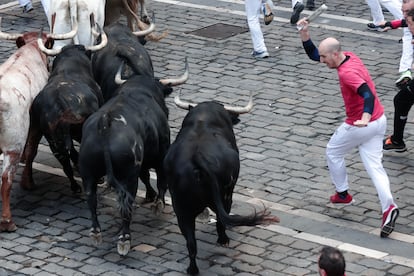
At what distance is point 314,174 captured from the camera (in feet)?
43.4

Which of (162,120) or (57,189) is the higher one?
(162,120)

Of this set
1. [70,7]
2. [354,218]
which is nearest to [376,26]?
[70,7]

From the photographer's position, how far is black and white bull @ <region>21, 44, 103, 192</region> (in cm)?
1223

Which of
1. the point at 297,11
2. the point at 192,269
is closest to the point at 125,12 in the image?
the point at 297,11

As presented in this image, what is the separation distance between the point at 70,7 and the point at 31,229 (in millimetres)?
4211

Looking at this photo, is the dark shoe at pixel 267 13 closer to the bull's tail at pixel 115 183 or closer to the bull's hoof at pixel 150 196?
the bull's hoof at pixel 150 196

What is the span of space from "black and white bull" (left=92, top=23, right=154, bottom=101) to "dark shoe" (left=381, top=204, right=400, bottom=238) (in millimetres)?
3343

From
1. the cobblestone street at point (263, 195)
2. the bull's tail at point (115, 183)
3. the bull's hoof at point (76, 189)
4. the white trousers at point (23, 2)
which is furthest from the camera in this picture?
the white trousers at point (23, 2)

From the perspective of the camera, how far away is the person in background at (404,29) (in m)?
15.6

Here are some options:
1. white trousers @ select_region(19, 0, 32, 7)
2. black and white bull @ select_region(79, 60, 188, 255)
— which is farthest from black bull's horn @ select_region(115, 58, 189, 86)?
white trousers @ select_region(19, 0, 32, 7)

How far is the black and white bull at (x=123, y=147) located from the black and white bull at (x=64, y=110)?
528 mm

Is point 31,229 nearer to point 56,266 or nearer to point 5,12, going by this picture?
point 56,266

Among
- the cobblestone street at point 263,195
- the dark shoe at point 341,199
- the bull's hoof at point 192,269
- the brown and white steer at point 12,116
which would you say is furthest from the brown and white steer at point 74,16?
the bull's hoof at point 192,269

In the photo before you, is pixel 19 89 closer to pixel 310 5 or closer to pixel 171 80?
pixel 171 80
